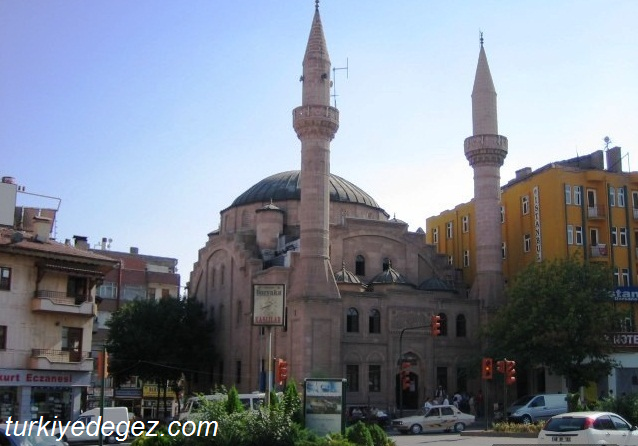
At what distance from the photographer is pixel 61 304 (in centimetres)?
3488

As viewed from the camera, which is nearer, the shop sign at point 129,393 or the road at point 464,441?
the road at point 464,441

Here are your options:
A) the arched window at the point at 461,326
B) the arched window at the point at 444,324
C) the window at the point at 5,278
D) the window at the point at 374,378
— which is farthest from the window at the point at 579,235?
the window at the point at 5,278

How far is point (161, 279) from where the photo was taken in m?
65.8

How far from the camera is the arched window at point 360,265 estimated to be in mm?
49263

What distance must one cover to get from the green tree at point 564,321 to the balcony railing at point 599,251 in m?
5.99

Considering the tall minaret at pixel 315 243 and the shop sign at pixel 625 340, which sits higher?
the tall minaret at pixel 315 243

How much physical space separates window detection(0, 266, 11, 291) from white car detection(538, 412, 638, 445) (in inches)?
939

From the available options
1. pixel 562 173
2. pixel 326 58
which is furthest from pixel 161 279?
pixel 562 173

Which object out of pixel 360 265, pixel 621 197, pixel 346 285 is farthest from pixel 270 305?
pixel 621 197

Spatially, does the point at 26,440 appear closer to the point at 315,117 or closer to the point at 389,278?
the point at 315,117

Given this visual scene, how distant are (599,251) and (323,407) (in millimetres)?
30394

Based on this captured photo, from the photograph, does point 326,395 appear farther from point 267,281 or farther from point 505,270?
Result: point 505,270

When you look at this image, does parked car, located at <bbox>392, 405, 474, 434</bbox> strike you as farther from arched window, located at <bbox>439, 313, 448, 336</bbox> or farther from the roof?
the roof

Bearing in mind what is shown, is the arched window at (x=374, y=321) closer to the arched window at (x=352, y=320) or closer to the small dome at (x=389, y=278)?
the arched window at (x=352, y=320)
